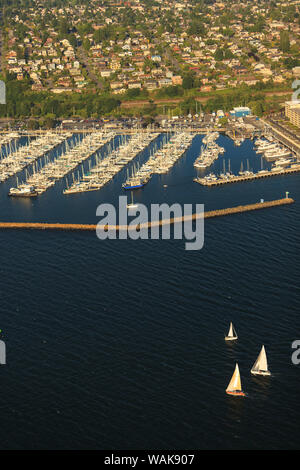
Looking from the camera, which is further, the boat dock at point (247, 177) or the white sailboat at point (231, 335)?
the boat dock at point (247, 177)

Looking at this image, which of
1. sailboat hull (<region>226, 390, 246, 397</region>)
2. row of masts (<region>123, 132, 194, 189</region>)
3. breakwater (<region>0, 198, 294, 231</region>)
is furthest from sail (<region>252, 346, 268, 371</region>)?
row of masts (<region>123, 132, 194, 189</region>)

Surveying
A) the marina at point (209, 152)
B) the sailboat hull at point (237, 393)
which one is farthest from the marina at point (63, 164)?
the sailboat hull at point (237, 393)

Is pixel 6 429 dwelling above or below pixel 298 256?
below


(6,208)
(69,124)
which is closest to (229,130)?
(69,124)


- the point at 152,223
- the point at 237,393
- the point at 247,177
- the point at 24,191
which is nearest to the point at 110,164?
the point at 24,191

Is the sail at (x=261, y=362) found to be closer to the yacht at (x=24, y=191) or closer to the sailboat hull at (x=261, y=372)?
the sailboat hull at (x=261, y=372)
